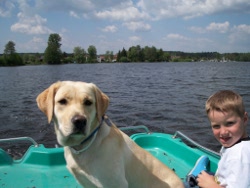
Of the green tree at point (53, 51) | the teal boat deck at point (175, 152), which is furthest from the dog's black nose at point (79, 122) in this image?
the green tree at point (53, 51)

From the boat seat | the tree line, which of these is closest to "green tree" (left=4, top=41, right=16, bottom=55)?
the tree line

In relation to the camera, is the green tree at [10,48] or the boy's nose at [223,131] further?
the green tree at [10,48]

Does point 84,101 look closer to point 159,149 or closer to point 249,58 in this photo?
point 159,149

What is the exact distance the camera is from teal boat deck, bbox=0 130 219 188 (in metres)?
5.28

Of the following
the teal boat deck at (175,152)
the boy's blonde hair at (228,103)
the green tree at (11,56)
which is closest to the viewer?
the boy's blonde hair at (228,103)

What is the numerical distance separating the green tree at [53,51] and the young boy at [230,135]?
115 metres

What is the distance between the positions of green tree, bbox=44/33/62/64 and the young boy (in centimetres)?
11464

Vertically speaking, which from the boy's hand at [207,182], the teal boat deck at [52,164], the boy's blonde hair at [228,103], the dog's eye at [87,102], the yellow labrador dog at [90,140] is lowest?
the teal boat deck at [52,164]

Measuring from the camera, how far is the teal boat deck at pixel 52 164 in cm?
528

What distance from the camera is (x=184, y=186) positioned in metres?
3.90

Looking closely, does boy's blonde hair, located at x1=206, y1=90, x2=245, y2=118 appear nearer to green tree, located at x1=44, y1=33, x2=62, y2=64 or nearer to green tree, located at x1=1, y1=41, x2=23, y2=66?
green tree, located at x1=1, y1=41, x2=23, y2=66

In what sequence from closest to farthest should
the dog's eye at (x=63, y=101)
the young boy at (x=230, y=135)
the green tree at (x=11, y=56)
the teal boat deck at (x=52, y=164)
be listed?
1. the young boy at (x=230, y=135)
2. the dog's eye at (x=63, y=101)
3. the teal boat deck at (x=52, y=164)
4. the green tree at (x=11, y=56)

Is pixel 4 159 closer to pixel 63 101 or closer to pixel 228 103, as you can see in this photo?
pixel 63 101

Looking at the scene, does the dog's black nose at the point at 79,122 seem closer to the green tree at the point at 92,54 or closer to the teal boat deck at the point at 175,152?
the teal boat deck at the point at 175,152
